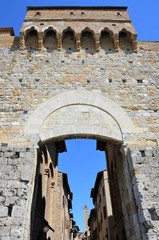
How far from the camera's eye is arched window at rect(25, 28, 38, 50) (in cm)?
830

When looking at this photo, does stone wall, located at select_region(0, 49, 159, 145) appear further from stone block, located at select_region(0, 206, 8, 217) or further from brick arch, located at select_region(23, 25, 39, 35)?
stone block, located at select_region(0, 206, 8, 217)

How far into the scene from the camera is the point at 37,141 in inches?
229

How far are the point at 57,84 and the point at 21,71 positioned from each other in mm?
1517

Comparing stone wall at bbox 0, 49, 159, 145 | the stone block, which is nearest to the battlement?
stone wall at bbox 0, 49, 159, 145

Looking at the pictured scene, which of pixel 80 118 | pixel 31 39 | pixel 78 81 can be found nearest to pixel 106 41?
pixel 78 81

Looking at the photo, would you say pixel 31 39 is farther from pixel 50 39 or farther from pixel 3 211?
pixel 3 211

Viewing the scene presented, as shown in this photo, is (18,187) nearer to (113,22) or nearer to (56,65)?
(56,65)

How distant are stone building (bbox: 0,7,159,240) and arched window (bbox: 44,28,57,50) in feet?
0.14

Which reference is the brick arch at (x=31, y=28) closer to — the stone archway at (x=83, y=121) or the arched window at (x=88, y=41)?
the arched window at (x=88, y=41)

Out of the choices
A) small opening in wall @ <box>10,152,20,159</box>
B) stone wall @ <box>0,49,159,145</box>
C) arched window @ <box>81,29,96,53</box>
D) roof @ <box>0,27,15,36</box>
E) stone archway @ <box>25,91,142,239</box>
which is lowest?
small opening in wall @ <box>10,152,20,159</box>

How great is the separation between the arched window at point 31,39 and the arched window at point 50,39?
42 cm

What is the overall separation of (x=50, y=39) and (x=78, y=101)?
3476 mm

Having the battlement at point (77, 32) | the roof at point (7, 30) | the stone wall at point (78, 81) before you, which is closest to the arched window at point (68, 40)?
the battlement at point (77, 32)

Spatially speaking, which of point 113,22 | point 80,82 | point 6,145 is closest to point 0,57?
point 80,82
